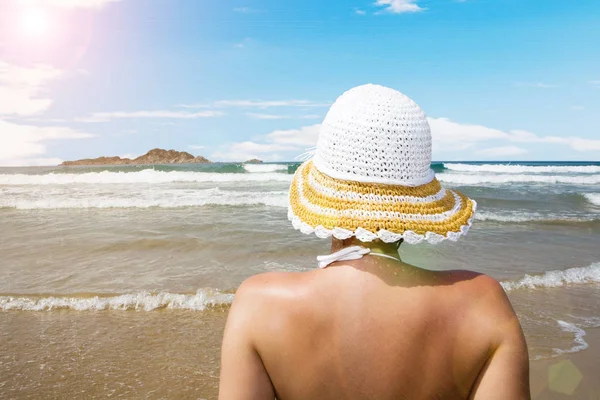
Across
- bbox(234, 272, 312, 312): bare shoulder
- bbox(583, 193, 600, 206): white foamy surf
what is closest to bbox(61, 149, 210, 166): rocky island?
bbox(583, 193, 600, 206): white foamy surf

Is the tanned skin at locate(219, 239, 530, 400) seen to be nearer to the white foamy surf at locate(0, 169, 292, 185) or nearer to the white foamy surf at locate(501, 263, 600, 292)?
the white foamy surf at locate(501, 263, 600, 292)

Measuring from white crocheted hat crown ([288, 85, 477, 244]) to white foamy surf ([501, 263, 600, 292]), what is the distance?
454 centimetres

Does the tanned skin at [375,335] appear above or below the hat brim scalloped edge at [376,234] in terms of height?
below

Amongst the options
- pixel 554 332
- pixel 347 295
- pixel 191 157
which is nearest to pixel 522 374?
pixel 347 295

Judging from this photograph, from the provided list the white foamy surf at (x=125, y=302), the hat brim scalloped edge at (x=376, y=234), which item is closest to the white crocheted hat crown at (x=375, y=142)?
the hat brim scalloped edge at (x=376, y=234)

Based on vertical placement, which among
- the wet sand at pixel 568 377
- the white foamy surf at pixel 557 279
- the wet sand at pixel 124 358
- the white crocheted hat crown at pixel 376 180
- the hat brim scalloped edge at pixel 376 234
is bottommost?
the wet sand at pixel 568 377

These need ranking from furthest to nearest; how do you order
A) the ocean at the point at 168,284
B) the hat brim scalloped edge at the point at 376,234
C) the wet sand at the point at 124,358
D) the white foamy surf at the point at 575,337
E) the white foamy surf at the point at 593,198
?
the white foamy surf at the point at 593,198, the white foamy surf at the point at 575,337, the ocean at the point at 168,284, the wet sand at the point at 124,358, the hat brim scalloped edge at the point at 376,234

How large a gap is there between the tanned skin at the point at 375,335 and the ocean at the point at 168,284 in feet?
6.45

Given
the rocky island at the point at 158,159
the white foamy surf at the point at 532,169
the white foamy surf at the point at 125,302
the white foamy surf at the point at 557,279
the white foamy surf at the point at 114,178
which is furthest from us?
the rocky island at the point at 158,159

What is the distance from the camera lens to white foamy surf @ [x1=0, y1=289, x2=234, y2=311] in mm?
4434

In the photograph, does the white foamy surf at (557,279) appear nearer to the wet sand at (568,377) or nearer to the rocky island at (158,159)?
the wet sand at (568,377)

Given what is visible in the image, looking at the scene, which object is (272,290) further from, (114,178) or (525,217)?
(114,178)

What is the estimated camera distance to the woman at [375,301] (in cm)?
118

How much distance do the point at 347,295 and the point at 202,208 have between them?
11.5m
